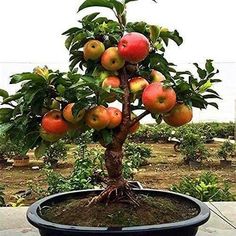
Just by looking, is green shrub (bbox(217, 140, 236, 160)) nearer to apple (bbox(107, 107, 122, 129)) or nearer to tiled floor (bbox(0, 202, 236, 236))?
tiled floor (bbox(0, 202, 236, 236))

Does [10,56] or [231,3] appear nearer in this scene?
[231,3]

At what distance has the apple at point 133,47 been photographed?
0.73m

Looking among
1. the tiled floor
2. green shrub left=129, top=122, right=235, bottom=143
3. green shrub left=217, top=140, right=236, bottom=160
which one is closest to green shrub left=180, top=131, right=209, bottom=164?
green shrub left=217, top=140, right=236, bottom=160

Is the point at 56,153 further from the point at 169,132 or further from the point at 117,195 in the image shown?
the point at 117,195

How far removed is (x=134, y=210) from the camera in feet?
2.58

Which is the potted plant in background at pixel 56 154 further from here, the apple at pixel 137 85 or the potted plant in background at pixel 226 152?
the apple at pixel 137 85

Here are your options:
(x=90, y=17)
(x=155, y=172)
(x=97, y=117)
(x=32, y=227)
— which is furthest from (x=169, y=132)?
(x=97, y=117)

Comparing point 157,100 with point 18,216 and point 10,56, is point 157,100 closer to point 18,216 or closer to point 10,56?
point 18,216

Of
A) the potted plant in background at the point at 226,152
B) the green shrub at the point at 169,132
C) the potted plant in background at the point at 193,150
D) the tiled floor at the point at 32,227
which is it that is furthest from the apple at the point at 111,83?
the green shrub at the point at 169,132

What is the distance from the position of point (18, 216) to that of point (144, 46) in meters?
0.76

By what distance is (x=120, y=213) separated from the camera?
2.53ft

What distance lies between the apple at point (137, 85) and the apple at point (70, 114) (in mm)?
100

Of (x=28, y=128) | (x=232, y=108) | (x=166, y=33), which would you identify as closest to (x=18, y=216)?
(x=28, y=128)

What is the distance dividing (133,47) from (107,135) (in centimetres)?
13
